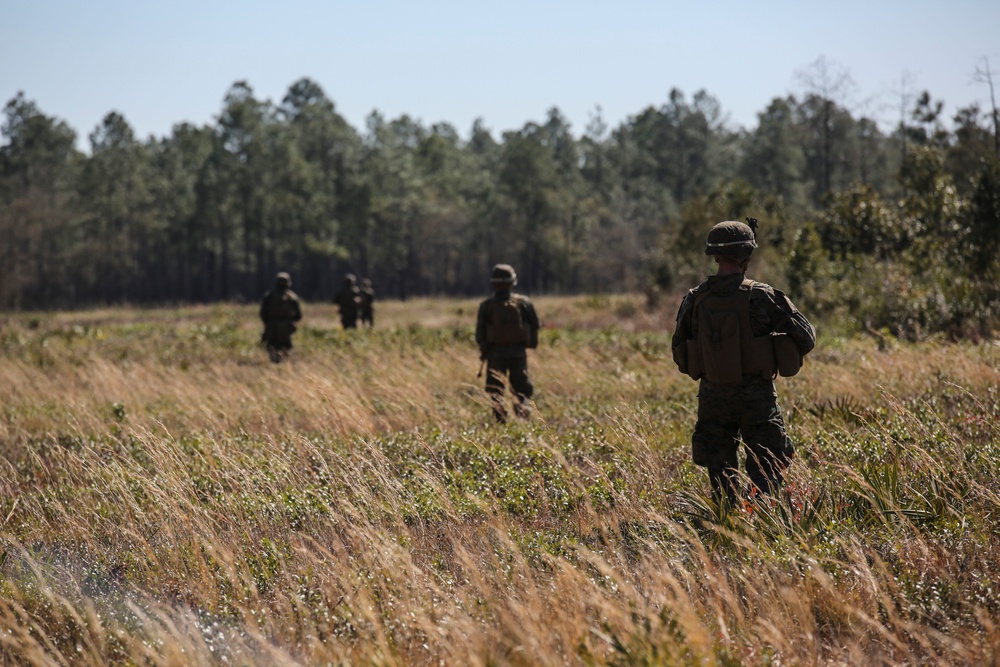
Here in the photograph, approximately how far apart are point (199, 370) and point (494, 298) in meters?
7.04

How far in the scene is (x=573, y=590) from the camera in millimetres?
3826

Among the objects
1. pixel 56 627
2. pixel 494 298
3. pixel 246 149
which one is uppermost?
pixel 246 149

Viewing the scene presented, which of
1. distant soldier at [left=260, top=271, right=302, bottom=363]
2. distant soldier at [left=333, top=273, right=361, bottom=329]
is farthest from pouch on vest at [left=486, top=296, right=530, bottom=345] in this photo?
distant soldier at [left=333, top=273, right=361, bottom=329]

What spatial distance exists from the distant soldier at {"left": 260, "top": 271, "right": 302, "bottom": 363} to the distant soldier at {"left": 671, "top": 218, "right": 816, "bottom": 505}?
10.5 m

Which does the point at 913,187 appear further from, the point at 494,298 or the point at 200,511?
the point at 200,511

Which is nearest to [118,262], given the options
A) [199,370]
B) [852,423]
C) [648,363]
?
[199,370]

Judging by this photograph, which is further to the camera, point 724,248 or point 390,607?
point 724,248

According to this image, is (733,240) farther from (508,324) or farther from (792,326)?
(508,324)

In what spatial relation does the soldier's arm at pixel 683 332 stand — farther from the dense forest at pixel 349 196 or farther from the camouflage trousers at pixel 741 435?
the dense forest at pixel 349 196

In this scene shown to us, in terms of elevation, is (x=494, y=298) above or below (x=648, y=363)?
above

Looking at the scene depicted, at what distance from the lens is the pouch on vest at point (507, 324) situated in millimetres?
8875

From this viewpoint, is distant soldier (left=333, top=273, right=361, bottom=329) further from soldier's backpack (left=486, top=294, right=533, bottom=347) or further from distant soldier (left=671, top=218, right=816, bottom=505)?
distant soldier (left=671, top=218, right=816, bottom=505)

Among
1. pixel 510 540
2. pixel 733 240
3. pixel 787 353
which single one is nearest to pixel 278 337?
pixel 733 240

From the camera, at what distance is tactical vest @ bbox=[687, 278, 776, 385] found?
16.5 feet
